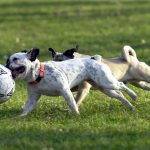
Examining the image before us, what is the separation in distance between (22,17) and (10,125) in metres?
12.6

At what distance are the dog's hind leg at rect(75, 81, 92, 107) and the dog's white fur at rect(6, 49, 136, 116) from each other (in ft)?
0.78

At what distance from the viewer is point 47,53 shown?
14.1m

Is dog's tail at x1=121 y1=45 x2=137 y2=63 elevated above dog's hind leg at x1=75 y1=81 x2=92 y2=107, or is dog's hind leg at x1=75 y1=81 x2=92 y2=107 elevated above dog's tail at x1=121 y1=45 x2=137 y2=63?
dog's tail at x1=121 y1=45 x2=137 y2=63

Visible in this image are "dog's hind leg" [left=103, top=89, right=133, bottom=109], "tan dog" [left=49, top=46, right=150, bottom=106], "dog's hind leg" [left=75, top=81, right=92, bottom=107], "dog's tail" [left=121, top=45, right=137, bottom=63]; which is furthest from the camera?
"dog's tail" [left=121, top=45, right=137, bottom=63]

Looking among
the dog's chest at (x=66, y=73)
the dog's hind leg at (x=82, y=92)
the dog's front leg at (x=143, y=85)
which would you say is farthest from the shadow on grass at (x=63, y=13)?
the dog's chest at (x=66, y=73)

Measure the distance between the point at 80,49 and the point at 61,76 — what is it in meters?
6.47

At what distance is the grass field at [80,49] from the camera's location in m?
6.79

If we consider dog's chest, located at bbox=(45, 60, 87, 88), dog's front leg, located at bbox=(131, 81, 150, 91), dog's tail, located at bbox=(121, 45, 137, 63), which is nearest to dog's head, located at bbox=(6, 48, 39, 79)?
dog's chest, located at bbox=(45, 60, 87, 88)

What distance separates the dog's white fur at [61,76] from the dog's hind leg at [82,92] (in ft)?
0.78

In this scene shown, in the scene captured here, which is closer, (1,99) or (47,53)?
(1,99)

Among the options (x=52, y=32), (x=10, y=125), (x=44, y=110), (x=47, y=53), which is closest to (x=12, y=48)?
(x=47, y=53)

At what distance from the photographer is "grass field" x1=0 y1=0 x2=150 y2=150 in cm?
679

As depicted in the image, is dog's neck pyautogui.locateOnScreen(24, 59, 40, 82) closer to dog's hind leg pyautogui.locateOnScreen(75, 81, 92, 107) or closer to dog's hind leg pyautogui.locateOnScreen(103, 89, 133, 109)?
dog's hind leg pyautogui.locateOnScreen(75, 81, 92, 107)

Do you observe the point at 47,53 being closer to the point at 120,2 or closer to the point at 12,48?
the point at 12,48
